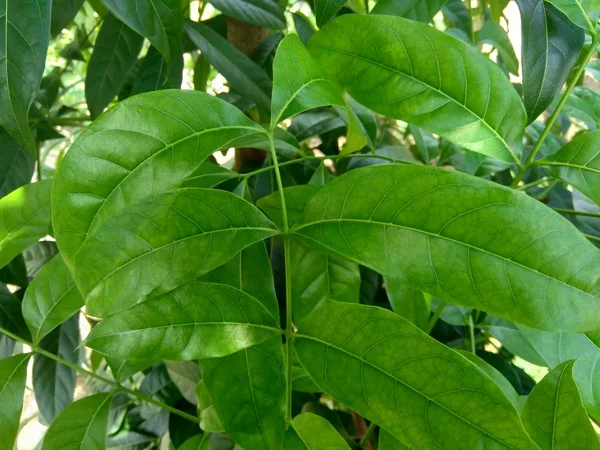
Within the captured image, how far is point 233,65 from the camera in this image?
0.54 meters

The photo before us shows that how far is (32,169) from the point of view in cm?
60

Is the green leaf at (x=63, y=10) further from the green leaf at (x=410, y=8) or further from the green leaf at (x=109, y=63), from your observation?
the green leaf at (x=410, y=8)

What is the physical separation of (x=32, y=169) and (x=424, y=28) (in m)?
0.45

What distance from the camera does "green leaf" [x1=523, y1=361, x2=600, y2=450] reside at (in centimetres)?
28

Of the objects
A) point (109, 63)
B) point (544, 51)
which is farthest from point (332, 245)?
point (109, 63)

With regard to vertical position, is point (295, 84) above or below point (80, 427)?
above

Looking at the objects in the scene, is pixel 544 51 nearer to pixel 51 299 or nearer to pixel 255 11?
pixel 255 11

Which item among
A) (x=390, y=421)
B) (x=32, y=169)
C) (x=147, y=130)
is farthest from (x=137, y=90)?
(x=390, y=421)

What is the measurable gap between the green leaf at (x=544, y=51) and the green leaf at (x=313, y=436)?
24 centimetres

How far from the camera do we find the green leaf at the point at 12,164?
0.59 meters

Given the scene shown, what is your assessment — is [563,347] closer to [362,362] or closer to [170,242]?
[362,362]

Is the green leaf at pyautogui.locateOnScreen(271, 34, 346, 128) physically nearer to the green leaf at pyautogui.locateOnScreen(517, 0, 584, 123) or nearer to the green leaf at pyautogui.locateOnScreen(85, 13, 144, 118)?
the green leaf at pyautogui.locateOnScreen(517, 0, 584, 123)

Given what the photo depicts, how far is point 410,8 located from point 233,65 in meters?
0.18

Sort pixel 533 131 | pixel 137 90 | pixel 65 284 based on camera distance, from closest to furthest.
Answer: pixel 65 284 < pixel 137 90 < pixel 533 131
